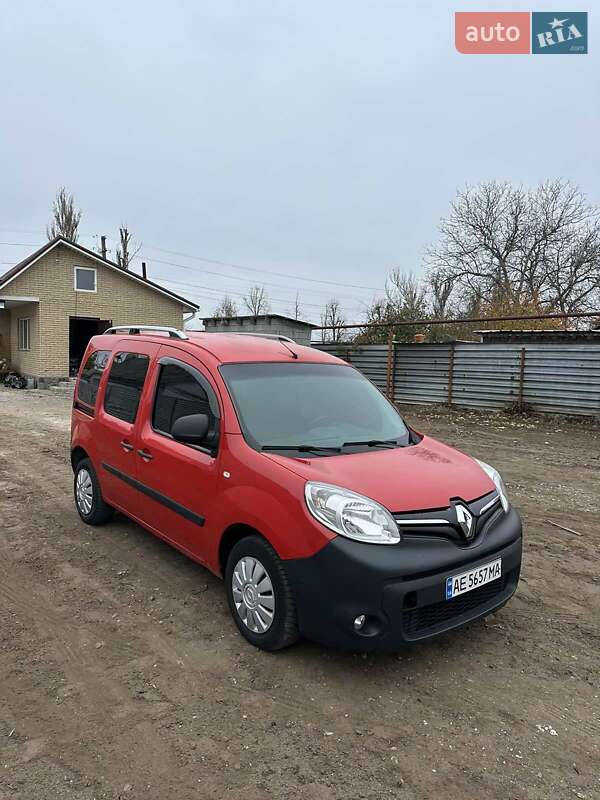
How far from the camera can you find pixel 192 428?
3314 mm

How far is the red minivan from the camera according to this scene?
2.65 meters

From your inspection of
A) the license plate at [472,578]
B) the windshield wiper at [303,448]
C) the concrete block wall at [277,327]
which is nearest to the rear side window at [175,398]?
the windshield wiper at [303,448]

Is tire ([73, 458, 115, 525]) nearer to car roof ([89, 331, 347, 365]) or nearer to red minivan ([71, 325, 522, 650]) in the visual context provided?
red minivan ([71, 325, 522, 650])

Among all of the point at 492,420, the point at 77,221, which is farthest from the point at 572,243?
the point at 77,221

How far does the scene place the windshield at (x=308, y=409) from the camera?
3367 millimetres

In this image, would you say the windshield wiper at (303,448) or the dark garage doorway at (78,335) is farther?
the dark garage doorway at (78,335)

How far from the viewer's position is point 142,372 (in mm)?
4332

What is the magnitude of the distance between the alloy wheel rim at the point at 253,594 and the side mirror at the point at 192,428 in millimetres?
807

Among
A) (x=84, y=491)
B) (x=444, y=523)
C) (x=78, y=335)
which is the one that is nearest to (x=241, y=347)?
(x=444, y=523)

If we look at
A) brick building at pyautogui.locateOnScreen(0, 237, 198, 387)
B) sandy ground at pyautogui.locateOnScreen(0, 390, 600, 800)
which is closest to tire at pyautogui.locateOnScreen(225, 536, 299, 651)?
sandy ground at pyautogui.locateOnScreen(0, 390, 600, 800)

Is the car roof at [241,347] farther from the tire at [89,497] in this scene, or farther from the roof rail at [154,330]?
the tire at [89,497]

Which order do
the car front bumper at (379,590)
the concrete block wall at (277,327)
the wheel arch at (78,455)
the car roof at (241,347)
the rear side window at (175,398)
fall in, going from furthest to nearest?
1. the concrete block wall at (277,327)
2. the wheel arch at (78,455)
3. the car roof at (241,347)
4. the rear side window at (175,398)
5. the car front bumper at (379,590)

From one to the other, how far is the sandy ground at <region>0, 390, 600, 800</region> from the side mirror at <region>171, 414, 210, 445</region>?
3.82ft

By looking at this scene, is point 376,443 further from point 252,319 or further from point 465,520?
point 252,319
